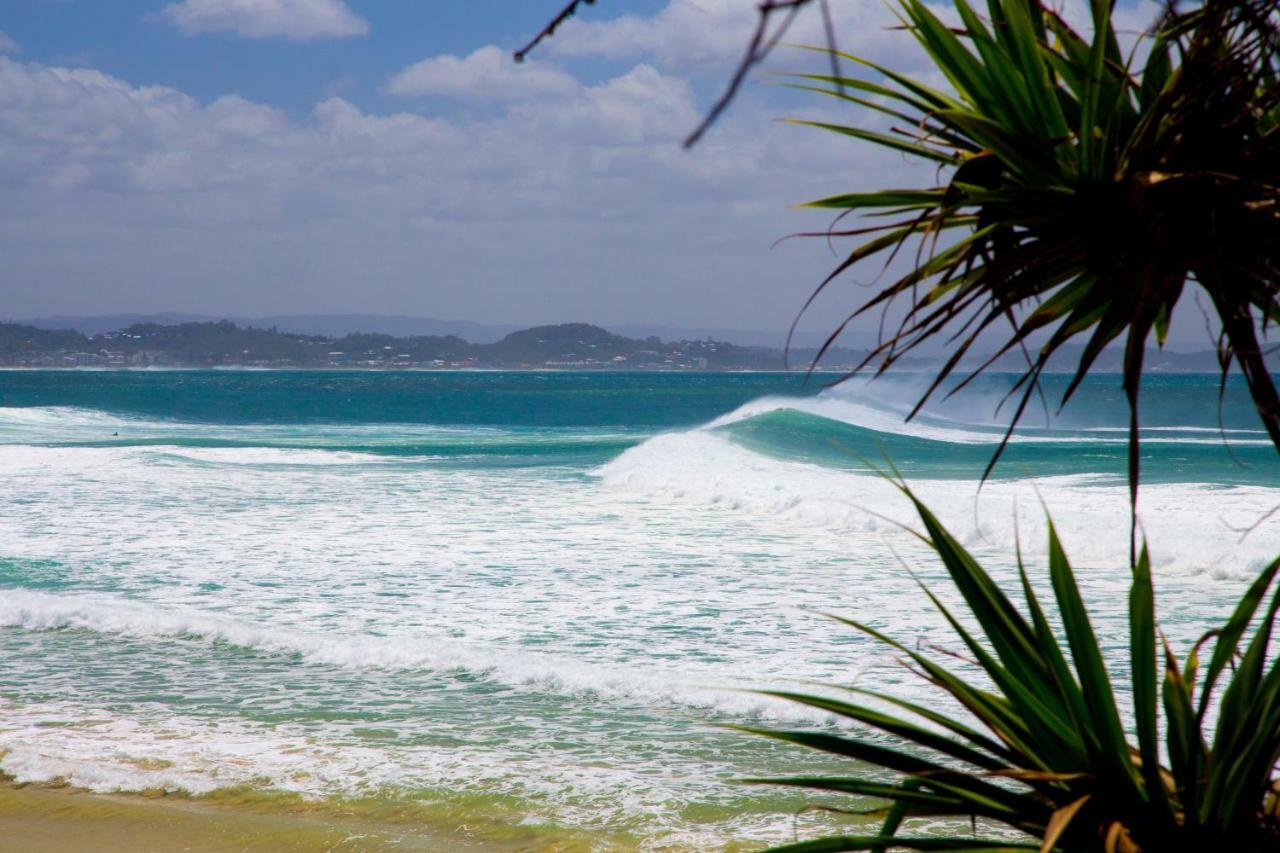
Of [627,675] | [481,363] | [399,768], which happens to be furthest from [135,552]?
[481,363]

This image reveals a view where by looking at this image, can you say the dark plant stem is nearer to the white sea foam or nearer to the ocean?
the ocean

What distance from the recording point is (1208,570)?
36.7ft

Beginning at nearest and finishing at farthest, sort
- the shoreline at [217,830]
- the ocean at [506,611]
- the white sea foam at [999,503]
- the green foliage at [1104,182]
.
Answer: the green foliage at [1104,182]
the shoreline at [217,830]
the ocean at [506,611]
the white sea foam at [999,503]

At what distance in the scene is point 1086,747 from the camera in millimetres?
1894

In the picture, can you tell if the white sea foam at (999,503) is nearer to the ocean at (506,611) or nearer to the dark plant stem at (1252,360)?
the ocean at (506,611)

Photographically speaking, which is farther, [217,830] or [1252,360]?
[217,830]

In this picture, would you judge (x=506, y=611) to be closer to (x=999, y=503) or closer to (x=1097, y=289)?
(x=1097, y=289)

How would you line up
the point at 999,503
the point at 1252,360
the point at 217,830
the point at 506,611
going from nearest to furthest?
the point at 1252,360 → the point at 217,830 → the point at 506,611 → the point at 999,503

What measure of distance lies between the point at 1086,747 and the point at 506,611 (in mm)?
7260

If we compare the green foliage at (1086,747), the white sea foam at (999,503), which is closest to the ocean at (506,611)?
the white sea foam at (999,503)

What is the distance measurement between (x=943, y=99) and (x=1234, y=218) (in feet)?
1.60

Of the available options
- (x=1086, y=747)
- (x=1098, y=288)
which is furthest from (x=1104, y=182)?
(x=1086, y=747)

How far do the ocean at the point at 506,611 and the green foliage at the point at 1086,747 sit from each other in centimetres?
25

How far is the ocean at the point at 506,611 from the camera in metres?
5.04
